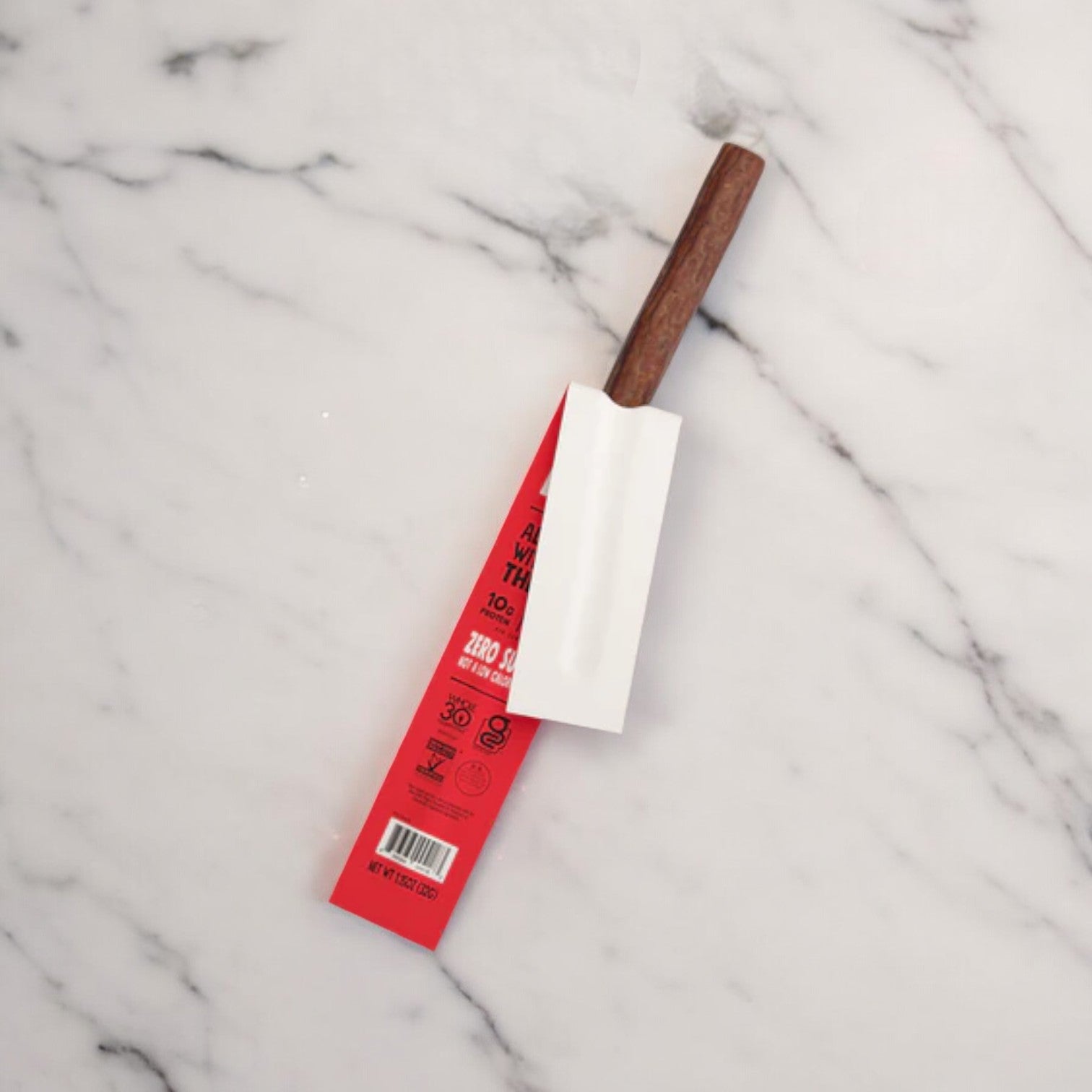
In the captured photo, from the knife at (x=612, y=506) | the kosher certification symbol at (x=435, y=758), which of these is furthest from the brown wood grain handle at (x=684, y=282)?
the kosher certification symbol at (x=435, y=758)

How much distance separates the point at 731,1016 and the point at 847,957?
8cm

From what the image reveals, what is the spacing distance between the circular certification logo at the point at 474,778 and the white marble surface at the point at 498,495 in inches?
1.4

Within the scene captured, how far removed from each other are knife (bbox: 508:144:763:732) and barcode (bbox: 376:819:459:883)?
9 cm

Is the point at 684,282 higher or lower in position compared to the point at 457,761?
higher

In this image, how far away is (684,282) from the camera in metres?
0.60

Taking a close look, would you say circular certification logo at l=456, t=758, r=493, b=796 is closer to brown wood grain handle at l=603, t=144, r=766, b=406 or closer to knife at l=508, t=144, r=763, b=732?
knife at l=508, t=144, r=763, b=732

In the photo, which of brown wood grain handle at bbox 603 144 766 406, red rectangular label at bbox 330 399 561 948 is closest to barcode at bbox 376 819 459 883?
red rectangular label at bbox 330 399 561 948

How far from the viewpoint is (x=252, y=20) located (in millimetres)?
635

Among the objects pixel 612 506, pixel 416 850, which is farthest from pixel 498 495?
pixel 416 850

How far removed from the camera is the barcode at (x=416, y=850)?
0.62 metres

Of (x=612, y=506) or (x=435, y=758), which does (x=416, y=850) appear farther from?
(x=612, y=506)

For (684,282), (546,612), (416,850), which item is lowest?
(416,850)

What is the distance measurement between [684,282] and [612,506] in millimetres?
128

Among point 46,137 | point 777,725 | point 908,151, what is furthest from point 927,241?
point 46,137
